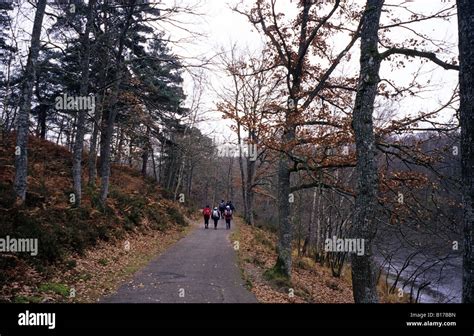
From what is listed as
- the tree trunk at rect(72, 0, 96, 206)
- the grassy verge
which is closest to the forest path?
the grassy verge

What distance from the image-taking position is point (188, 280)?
30.4 ft

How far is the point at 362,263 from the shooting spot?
19.9ft

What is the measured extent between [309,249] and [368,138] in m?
20.0

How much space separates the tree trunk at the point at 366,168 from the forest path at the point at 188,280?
3059 mm

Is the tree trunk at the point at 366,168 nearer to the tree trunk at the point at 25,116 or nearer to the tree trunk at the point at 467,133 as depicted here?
the tree trunk at the point at 467,133

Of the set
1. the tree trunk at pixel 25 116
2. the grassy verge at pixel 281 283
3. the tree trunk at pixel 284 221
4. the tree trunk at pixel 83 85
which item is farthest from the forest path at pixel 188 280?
the tree trunk at pixel 25 116

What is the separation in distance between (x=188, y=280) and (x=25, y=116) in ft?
22.8

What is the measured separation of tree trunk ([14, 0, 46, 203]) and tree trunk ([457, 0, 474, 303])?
1061 cm

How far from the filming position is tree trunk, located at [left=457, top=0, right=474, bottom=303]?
13.0 feet

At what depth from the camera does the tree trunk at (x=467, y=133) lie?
13.0 feet

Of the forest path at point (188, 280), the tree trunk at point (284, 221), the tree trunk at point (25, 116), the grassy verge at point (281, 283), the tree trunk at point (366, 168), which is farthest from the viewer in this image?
the tree trunk at point (284, 221)

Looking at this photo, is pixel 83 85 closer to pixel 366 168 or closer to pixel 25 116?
pixel 25 116

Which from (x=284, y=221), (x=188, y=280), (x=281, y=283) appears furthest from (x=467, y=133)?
(x=284, y=221)
